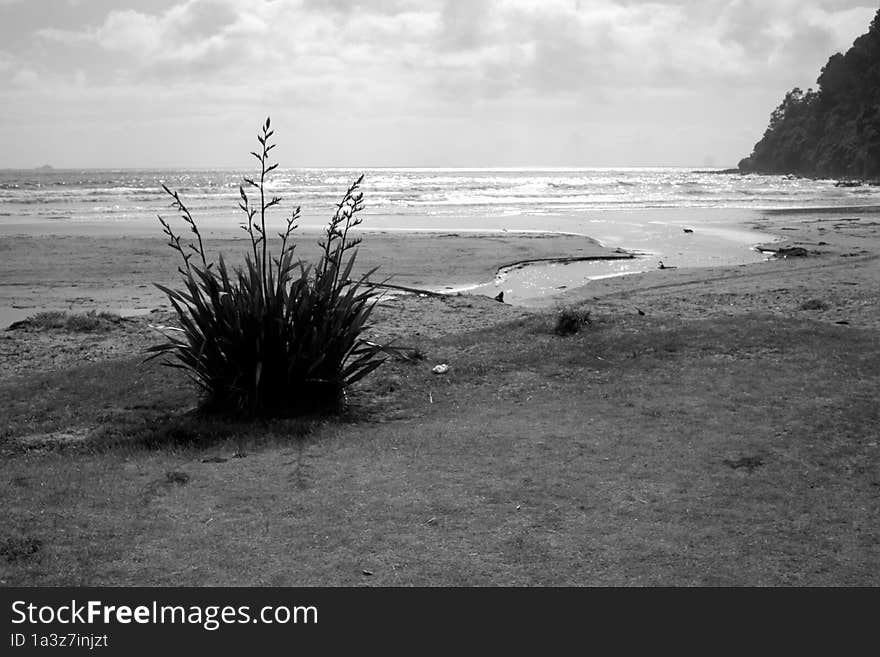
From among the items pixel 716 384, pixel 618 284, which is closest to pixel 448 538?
pixel 716 384

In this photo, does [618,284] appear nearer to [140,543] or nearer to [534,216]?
[140,543]

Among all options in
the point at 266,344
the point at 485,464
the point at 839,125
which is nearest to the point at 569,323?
the point at 266,344

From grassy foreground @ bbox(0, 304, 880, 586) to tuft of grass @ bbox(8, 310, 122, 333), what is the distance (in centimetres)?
212

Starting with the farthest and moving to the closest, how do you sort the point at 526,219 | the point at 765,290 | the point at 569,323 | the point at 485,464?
the point at 526,219, the point at 765,290, the point at 569,323, the point at 485,464

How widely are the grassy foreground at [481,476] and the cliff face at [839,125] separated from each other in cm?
8609

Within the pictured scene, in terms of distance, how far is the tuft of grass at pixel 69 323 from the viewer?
1041cm

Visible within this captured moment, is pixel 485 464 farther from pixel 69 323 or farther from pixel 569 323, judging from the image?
pixel 69 323

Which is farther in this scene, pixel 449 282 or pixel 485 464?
pixel 449 282

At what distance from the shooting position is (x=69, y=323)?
1052 centimetres

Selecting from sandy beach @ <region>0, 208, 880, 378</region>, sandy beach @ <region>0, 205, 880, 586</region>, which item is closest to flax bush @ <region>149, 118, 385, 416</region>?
sandy beach @ <region>0, 205, 880, 586</region>

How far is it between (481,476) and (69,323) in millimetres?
6975

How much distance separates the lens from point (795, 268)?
52.0 ft

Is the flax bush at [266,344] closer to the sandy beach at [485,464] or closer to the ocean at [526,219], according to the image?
the sandy beach at [485,464]
